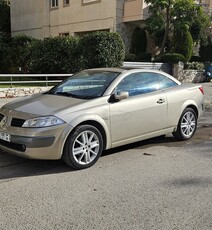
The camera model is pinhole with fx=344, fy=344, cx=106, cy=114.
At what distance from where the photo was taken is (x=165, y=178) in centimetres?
469

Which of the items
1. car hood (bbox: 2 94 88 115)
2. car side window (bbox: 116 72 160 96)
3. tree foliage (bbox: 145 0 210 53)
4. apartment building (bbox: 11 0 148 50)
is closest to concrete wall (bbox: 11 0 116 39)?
apartment building (bbox: 11 0 148 50)

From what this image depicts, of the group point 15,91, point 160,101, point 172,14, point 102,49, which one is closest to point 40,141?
point 160,101

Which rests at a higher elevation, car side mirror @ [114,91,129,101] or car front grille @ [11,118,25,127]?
car side mirror @ [114,91,129,101]

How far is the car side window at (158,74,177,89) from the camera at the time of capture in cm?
635

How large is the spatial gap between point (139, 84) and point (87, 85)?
2.97 feet

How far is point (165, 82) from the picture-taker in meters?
6.42

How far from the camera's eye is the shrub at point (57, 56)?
15328 mm

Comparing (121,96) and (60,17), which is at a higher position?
(60,17)

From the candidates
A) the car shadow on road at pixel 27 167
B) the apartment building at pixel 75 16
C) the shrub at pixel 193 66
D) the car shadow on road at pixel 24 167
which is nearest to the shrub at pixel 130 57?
the apartment building at pixel 75 16

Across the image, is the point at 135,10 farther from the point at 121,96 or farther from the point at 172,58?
the point at 121,96

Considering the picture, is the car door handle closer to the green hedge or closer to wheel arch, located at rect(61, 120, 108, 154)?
wheel arch, located at rect(61, 120, 108, 154)

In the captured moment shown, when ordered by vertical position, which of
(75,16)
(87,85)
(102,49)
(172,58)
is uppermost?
(75,16)

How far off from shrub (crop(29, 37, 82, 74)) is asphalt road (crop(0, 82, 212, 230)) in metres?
9.97

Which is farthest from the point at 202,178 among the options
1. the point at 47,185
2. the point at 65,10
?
the point at 65,10
